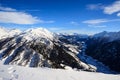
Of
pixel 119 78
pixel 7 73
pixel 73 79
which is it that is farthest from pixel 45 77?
pixel 119 78

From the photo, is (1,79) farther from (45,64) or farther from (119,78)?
(45,64)

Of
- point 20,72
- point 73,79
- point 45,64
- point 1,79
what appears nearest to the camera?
point 1,79

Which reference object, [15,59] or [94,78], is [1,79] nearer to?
[94,78]

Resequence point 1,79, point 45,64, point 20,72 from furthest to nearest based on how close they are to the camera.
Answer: point 45,64 → point 20,72 → point 1,79

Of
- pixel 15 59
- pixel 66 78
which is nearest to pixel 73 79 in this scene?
pixel 66 78

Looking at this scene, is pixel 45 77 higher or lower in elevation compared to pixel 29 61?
higher

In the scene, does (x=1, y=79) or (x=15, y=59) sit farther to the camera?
(x=15, y=59)

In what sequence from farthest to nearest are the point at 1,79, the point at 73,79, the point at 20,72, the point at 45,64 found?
the point at 45,64 < the point at 20,72 < the point at 73,79 < the point at 1,79

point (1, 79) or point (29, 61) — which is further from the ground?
point (1, 79)

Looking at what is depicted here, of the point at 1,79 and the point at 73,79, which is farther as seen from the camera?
the point at 73,79
